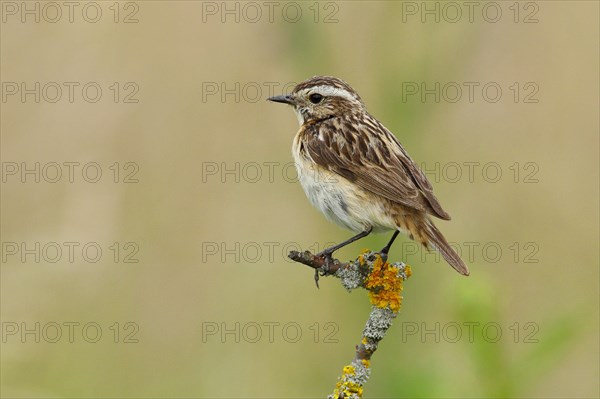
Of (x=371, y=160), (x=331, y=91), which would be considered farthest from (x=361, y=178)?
(x=331, y=91)

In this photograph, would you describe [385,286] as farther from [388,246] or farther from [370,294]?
[388,246]

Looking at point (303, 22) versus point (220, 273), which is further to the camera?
point (220, 273)

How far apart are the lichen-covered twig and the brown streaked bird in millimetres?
415

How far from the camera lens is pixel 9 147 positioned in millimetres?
7699

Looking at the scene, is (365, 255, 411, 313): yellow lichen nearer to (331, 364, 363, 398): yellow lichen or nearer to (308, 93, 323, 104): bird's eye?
(331, 364, 363, 398): yellow lichen

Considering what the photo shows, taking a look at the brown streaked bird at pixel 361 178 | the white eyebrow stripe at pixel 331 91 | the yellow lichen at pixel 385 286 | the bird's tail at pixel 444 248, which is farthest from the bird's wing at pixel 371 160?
the yellow lichen at pixel 385 286

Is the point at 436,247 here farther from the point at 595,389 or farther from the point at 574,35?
the point at 574,35

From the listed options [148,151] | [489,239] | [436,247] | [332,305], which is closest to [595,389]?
[489,239]

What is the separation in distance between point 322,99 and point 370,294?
98.2 inches

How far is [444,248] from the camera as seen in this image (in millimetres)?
5070

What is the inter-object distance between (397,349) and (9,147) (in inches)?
147

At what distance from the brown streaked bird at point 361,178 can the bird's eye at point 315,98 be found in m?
0.03

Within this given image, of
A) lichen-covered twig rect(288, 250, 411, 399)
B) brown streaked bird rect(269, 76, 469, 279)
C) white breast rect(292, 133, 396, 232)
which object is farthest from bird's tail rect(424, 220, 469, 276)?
lichen-covered twig rect(288, 250, 411, 399)

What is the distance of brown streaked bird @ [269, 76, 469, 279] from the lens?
5348 mm
